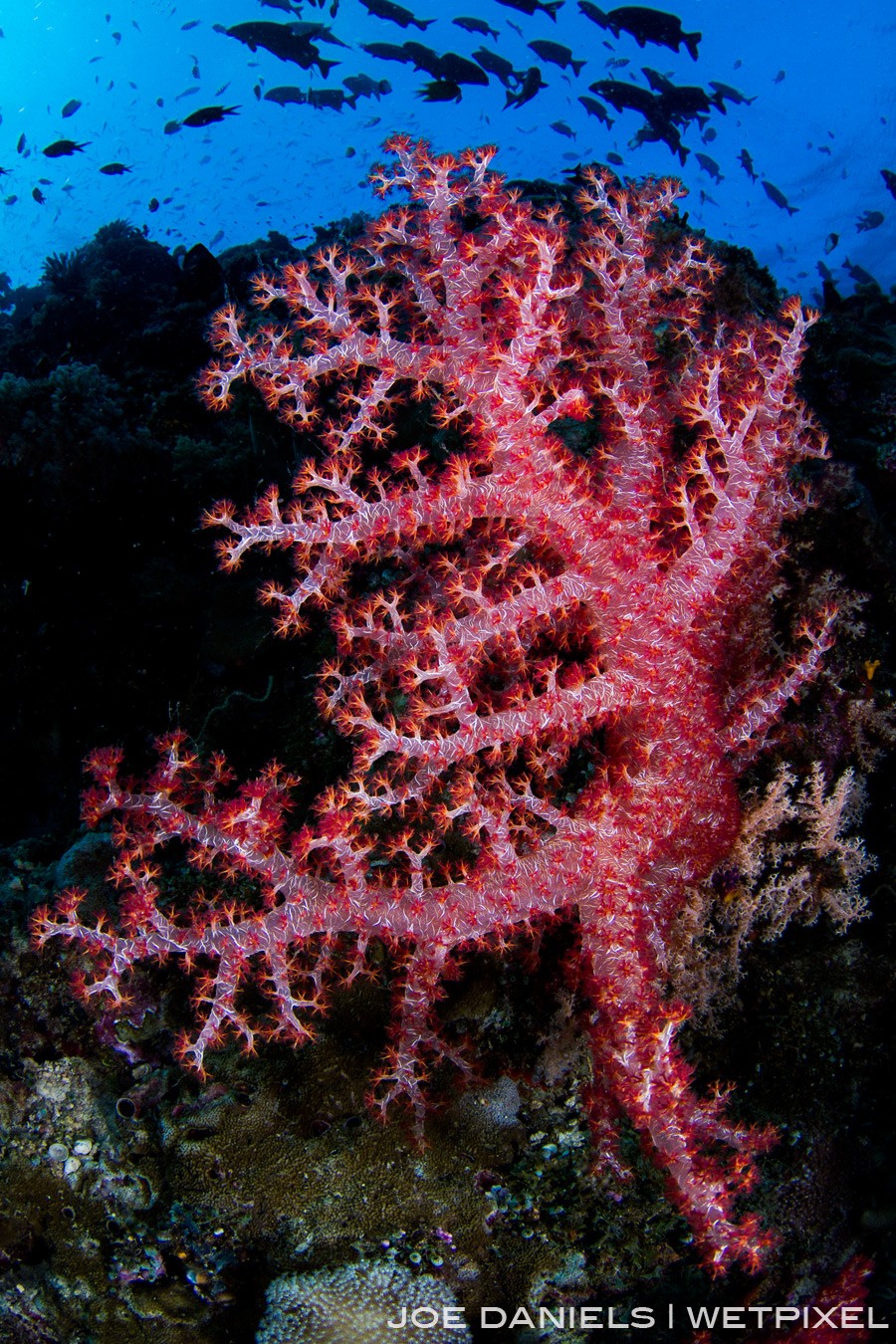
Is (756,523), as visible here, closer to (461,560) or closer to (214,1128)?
(461,560)

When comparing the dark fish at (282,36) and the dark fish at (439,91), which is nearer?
the dark fish at (439,91)

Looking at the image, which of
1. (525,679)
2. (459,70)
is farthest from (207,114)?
(525,679)

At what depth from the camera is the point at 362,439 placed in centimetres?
359

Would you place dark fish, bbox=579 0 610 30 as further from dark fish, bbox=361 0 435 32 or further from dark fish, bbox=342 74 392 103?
dark fish, bbox=342 74 392 103

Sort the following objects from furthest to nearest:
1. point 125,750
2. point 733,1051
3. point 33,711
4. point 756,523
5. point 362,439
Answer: point 33,711 → point 125,750 → point 362,439 → point 733,1051 → point 756,523

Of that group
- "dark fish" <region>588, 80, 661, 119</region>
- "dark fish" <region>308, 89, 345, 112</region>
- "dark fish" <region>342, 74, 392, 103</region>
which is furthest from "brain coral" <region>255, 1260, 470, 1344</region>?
"dark fish" <region>342, 74, 392, 103</region>

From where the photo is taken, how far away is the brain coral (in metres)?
2.92

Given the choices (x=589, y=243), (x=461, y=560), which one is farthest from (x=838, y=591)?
(x=589, y=243)

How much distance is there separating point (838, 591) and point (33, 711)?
18.0 feet

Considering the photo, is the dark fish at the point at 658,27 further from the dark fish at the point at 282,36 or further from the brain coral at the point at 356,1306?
the brain coral at the point at 356,1306

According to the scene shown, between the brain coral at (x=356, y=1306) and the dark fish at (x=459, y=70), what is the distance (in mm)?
14045

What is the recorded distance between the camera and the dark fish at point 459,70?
1041cm

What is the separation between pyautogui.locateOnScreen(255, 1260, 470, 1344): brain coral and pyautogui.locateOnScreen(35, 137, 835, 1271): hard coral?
832mm

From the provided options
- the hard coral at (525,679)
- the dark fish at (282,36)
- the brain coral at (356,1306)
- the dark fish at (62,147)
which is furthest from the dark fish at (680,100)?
the brain coral at (356,1306)
